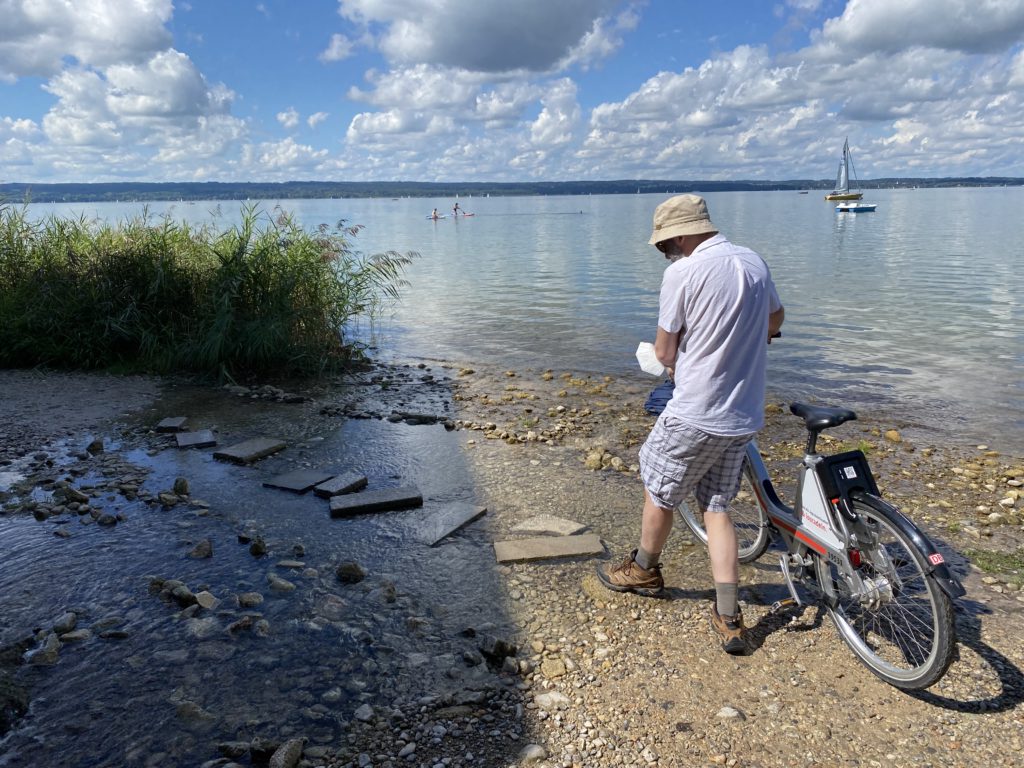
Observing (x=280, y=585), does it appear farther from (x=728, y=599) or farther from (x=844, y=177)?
(x=844, y=177)

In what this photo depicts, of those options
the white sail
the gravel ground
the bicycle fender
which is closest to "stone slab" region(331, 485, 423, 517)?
the gravel ground

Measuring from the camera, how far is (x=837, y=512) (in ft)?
11.9

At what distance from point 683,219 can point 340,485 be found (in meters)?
3.87

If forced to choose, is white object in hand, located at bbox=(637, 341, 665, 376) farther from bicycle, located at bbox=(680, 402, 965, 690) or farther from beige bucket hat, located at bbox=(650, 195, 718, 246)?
bicycle, located at bbox=(680, 402, 965, 690)

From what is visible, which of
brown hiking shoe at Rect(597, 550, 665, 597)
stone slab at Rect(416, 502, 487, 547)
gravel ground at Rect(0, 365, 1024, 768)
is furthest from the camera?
stone slab at Rect(416, 502, 487, 547)

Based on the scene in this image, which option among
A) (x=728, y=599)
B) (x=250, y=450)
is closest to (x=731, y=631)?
(x=728, y=599)

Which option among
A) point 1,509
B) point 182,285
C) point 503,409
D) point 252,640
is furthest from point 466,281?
point 252,640

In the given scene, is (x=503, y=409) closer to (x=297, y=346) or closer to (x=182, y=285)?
(x=297, y=346)

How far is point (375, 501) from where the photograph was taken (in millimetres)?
5781

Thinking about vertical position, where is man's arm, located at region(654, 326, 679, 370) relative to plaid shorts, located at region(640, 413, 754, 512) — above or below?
above

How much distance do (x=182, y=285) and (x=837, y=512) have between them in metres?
10.3

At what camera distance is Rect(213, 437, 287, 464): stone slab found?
698cm

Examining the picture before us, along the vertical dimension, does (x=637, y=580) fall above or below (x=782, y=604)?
above

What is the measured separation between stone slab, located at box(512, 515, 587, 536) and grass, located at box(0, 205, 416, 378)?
604 cm
